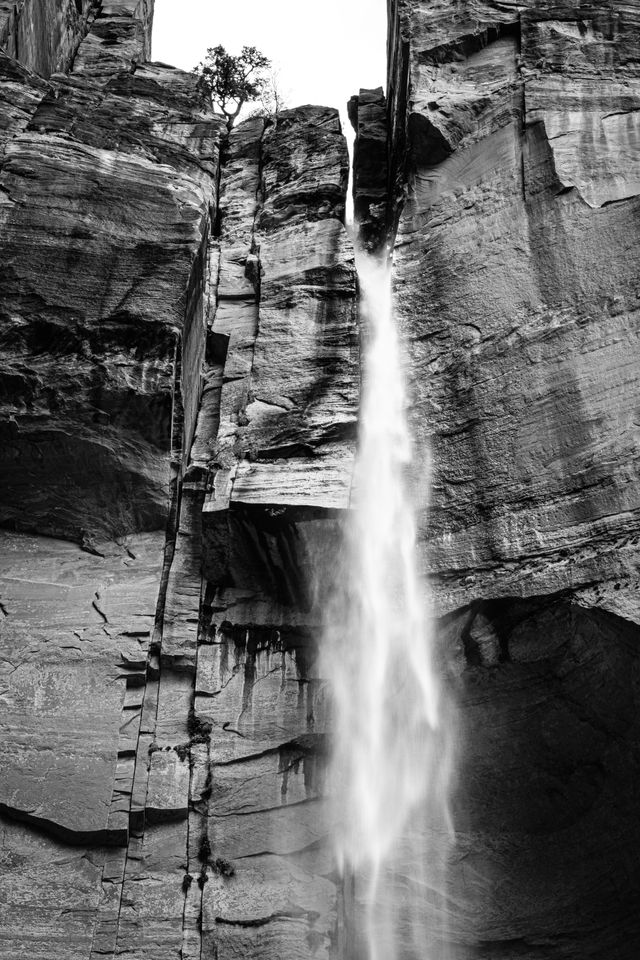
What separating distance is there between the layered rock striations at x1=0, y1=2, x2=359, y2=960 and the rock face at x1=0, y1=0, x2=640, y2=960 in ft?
0.10

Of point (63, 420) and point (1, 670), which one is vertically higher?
point (63, 420)

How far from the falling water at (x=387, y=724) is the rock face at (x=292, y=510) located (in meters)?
0.19

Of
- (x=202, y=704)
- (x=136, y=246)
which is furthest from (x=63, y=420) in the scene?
(x=202, y=704)

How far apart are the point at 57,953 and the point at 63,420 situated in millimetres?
5372

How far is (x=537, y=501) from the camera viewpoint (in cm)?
930

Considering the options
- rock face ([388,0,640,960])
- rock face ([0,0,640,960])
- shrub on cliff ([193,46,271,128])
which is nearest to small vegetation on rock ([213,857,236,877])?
rock face ([0,0,640,960])

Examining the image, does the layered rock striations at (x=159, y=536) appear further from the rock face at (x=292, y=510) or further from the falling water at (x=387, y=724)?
the falling water at (x=387, y=724)

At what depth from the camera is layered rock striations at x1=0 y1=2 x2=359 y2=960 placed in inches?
335

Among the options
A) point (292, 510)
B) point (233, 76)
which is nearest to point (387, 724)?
point (292, 510)

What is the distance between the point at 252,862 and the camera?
28.6ft

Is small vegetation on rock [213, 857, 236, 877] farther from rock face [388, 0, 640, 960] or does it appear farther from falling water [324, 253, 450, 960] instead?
rock face [388, 0, 640, 960]

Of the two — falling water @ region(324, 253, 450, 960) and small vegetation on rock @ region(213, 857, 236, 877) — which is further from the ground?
falling water @ region(324, 253, 450, 960)

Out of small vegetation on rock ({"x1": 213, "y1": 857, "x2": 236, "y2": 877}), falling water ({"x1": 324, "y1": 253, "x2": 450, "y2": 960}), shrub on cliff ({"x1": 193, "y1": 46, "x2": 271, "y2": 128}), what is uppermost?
shrub on cliff ({"x1": 193, "y1": 46, "x2": 271, "y2": 128})

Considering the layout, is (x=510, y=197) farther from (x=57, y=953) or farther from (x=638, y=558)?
(x=57, y=953)
